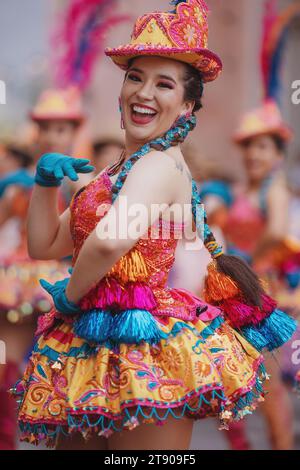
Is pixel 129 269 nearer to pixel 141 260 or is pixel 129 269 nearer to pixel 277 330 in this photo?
pixel 141 260

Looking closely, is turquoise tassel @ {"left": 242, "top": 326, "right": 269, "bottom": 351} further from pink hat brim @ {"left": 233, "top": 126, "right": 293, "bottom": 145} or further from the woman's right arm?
pink hat brim @ {"left": 233, "top": 126, "right": 293, "bottom": 145}

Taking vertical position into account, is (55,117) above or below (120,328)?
above

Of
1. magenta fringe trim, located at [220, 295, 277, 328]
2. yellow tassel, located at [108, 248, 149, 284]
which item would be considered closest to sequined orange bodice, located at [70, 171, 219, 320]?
yellow tassel, located at [108, 248, 149, 284]

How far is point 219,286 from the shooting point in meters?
3.11

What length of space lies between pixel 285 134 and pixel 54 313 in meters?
4.17

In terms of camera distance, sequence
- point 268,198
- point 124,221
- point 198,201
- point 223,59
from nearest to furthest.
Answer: point 124,221
point 198,201
point 268,198
point 223,59

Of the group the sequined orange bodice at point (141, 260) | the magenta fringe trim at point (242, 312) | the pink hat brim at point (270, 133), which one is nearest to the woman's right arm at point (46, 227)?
the sequined orange bodice at point (141, 260)

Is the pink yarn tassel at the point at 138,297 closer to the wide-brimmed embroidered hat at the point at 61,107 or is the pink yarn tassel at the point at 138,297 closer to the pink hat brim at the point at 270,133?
the wide-brimmed embroidered hat at the point at 61,107

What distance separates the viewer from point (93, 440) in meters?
2.94

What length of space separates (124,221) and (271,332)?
2.40ft

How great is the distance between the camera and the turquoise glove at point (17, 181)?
5.34m

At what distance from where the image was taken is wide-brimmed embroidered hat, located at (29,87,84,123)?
614 centimetres

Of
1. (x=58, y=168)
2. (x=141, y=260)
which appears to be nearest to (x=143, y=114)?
(x=58, y=168)

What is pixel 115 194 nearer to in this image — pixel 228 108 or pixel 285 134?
pixel 285 134
